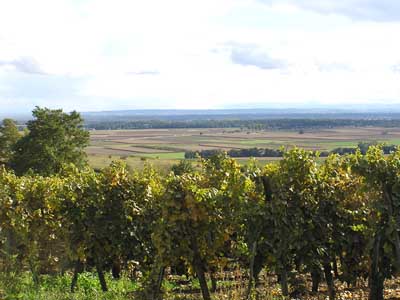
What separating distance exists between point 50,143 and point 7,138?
764 cm

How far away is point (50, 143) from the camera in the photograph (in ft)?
117

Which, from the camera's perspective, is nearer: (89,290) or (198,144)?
(89,290)

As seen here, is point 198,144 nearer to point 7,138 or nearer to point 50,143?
point 7,138

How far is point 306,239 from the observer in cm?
989

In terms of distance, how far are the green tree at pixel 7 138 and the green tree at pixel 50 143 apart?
14.7 ft

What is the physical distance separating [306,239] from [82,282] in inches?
238

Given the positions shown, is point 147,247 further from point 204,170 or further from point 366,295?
point 366,295

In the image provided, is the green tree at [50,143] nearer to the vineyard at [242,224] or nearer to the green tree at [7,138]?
the green tree at [7,138]

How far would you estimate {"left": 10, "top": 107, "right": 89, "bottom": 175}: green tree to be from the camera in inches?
1372

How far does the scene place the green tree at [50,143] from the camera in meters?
34.8

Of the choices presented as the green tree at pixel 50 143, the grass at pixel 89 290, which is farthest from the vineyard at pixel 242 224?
the green tree at pixel 50 143

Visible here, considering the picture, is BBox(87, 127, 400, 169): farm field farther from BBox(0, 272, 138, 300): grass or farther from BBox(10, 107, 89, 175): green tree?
BBox(0, 272, 138, 300): grass

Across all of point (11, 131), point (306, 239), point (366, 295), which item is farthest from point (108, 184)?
point (11, 131)

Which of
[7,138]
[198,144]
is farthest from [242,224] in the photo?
[198,144]
